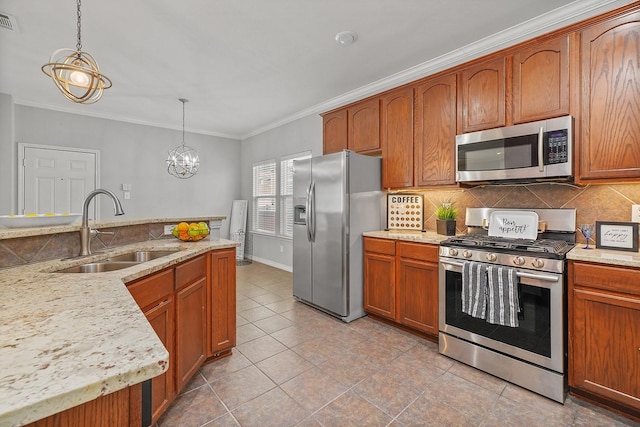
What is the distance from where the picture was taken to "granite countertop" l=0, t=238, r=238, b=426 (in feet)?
1.76

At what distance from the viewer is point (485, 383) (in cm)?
211

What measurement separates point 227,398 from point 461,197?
2.67 m

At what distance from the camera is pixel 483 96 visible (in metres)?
2.62

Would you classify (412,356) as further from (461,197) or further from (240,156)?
(240,156)

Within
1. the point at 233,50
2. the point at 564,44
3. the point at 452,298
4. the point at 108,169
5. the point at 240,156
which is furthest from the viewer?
the point at 240,156

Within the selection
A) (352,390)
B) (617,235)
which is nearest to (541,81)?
(617,235)

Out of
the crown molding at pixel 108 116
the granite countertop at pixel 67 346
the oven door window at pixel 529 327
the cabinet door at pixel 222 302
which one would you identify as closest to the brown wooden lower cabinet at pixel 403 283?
the oven door window at pixel 529 327

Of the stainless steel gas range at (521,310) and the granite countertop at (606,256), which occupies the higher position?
the granite countertop at (606,256)

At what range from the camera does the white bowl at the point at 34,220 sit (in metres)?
1.68

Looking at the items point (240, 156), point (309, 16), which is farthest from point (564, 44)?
point (240, 156)

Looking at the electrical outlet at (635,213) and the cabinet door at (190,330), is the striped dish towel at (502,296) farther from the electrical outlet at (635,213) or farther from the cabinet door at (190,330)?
the cabinet door at (190,330)

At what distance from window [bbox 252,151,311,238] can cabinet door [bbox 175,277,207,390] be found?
319 cm

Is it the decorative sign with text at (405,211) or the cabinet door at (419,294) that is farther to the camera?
the decorative sign with text at (405,211)

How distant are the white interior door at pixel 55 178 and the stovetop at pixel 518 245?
5300 millimetres
